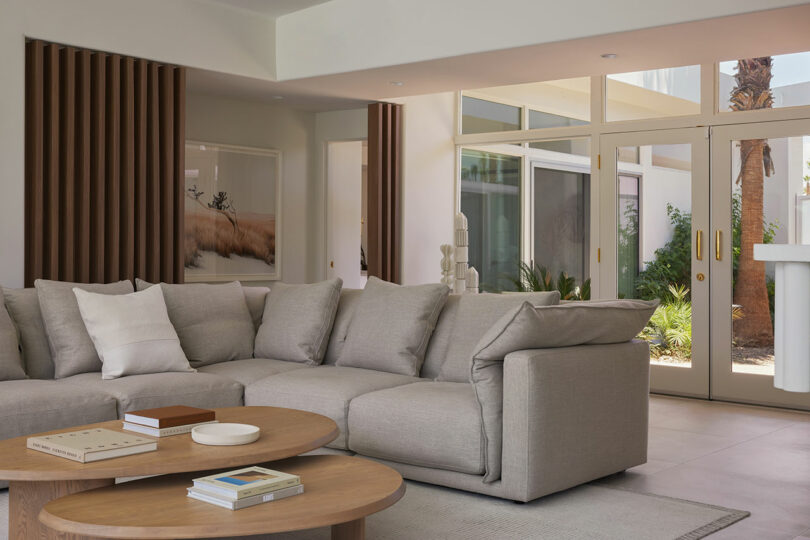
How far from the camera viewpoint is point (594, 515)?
328cm

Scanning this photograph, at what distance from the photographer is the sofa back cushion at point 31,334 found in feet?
14.0

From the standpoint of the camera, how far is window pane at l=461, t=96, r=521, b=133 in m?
7.48

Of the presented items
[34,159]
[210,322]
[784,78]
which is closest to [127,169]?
[34,159]

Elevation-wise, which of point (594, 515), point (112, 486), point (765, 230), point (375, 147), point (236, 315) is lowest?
point (594, 515)

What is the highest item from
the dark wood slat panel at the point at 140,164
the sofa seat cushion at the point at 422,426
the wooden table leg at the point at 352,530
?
the dark wood slat panel at the point at 140,164

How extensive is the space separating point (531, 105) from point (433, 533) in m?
5.02

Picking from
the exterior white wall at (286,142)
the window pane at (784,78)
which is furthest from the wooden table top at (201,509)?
the exterior white wall at (286,142)

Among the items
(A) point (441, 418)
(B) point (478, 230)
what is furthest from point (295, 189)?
(A) point (441, 418)

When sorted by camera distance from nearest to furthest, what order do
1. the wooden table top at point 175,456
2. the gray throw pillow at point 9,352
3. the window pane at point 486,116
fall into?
the wooden table top at point 175,456
the gray throw pillow at point 9,352
the window pane at point 486,116

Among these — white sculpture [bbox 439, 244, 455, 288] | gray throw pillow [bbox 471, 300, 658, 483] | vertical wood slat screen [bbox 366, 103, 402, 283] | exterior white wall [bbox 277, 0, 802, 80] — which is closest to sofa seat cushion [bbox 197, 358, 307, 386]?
gray throw pillow [bbox 471, 300, 658, 483]

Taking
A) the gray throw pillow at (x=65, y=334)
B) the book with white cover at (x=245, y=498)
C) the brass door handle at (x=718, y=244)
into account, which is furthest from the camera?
the brass door handle at (x=718, y=244)

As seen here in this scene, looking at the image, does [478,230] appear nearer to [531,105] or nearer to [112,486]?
[531,105]

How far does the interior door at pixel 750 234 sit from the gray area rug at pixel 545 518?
286 cm

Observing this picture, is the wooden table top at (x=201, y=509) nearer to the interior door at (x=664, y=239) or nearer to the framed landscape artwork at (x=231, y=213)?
the interior door at (x=664, y=239)
